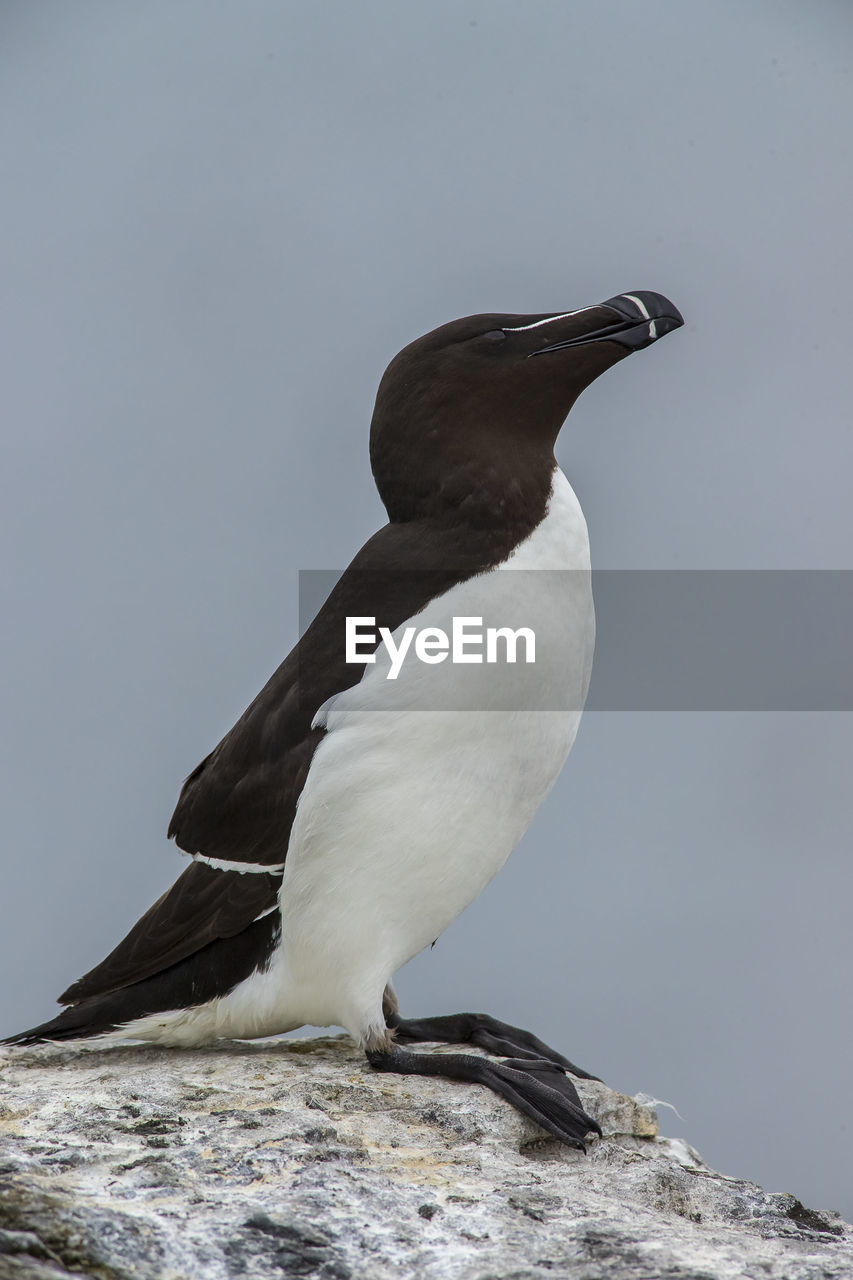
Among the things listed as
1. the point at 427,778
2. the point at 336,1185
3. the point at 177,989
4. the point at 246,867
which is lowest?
the point at 336,1185

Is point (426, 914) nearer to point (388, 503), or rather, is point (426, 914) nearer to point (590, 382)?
point (388, 503)

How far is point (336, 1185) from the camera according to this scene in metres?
2.77

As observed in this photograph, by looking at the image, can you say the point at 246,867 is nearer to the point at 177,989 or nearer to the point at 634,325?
the point at 177,989

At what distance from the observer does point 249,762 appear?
367 cm

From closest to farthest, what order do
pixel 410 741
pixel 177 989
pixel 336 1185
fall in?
pixel 336 1185 < pixel 410 741 < pixel 177 989

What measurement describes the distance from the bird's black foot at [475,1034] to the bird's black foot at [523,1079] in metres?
0.20

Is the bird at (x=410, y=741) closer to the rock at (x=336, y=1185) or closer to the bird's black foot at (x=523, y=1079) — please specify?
the bird's black foot at (x=523, y=1079)

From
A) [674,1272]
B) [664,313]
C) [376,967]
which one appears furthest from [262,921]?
[664,313]

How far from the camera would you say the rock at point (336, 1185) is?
2422mm

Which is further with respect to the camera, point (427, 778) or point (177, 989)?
point (177, 989)

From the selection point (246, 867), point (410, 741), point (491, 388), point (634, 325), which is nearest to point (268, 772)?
point (246, 867)

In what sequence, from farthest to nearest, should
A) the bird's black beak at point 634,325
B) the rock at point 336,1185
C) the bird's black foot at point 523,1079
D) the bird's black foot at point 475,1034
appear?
the bird's black foot at point 475,1034 → the bird's black beak at point 634,325 → the bird's black foot at point 523,1079 → the rock at point 336,1185

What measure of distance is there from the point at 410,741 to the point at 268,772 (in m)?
0.43

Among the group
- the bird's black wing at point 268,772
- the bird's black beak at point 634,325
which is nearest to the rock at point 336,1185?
the bird's black wing at point 268,772
